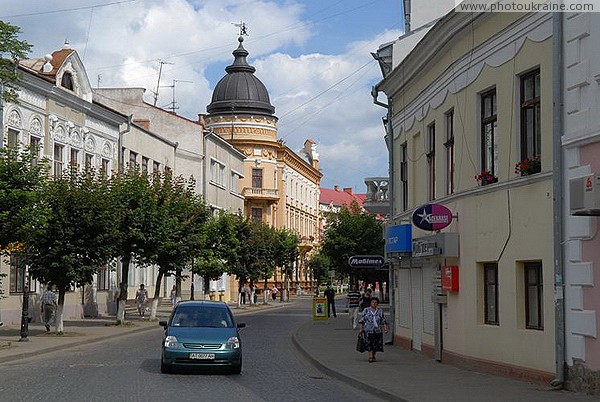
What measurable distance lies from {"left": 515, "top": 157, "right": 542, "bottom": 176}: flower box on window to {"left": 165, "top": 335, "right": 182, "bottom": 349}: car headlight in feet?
25.0

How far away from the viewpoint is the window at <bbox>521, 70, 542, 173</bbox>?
1647 centimetres

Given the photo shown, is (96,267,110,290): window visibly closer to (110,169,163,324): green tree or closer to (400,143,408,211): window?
(110,169,163,324): green tree

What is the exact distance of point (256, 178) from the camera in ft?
286

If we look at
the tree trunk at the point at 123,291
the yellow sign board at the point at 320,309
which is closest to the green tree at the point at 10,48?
the tree trunk at the point at 123,291

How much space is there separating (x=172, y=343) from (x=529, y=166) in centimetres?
793

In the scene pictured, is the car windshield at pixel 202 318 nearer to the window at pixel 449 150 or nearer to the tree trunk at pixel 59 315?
the window at pixel 449 150

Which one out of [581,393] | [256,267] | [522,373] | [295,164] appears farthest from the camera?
[295,164]

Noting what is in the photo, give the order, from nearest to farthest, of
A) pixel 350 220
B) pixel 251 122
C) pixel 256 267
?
pixel 350 220 < pixel 256 267 < pixel 251 122

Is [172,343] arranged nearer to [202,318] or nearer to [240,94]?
[202,318]

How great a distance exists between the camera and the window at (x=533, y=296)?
16.5 meters

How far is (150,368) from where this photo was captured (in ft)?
66.9

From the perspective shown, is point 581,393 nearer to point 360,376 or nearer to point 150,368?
point 360,376

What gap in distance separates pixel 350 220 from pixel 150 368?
3469 centimetres

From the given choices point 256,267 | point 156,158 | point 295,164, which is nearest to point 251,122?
point 295,164
